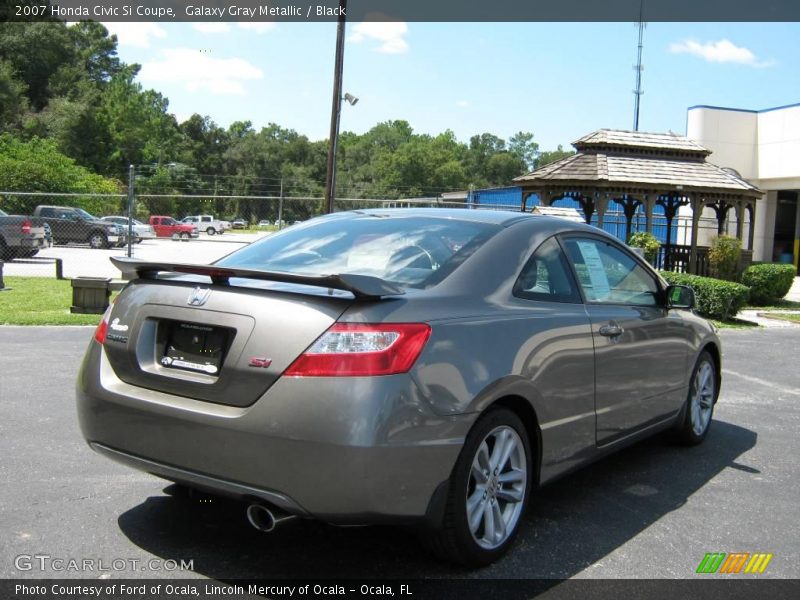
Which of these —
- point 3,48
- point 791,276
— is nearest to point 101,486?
point 791,276

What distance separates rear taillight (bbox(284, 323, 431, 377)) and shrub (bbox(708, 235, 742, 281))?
1826 centimetres

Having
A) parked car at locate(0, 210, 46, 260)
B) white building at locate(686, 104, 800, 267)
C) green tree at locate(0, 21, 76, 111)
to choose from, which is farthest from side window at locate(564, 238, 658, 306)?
green tree at locate(0, 21, 76, 111)

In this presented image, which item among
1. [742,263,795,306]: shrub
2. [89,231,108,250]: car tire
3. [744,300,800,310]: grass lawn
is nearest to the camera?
[744,300,800,310]: grass lawn

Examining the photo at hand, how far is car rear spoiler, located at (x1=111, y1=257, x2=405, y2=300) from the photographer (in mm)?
3010

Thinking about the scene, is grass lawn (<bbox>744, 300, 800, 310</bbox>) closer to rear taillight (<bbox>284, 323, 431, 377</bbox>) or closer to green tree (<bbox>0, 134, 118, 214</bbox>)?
rear taillight (<bbox>284, 323, 431, 377</bbox>)

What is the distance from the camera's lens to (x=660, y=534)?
399cm

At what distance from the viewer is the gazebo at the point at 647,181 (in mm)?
20938

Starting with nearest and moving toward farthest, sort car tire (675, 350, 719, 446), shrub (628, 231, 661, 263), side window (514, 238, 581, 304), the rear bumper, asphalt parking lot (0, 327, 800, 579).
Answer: the rear bumper, asphalt parking lot (0, 327, 800, 579), side window (514, 238, 581, 304), car tire (675, 350, 719, 446), shrub (628, 231, 661, 263)

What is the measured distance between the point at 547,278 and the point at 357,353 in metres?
1.50

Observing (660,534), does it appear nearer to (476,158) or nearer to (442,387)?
(442,387)

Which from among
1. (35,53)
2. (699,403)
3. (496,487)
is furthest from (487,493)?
(35,53)

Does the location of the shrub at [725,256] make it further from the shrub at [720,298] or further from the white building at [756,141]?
the white building at [756,141]

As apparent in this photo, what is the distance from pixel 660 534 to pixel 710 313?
40.2 ft

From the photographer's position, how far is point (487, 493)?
11.4 feet
